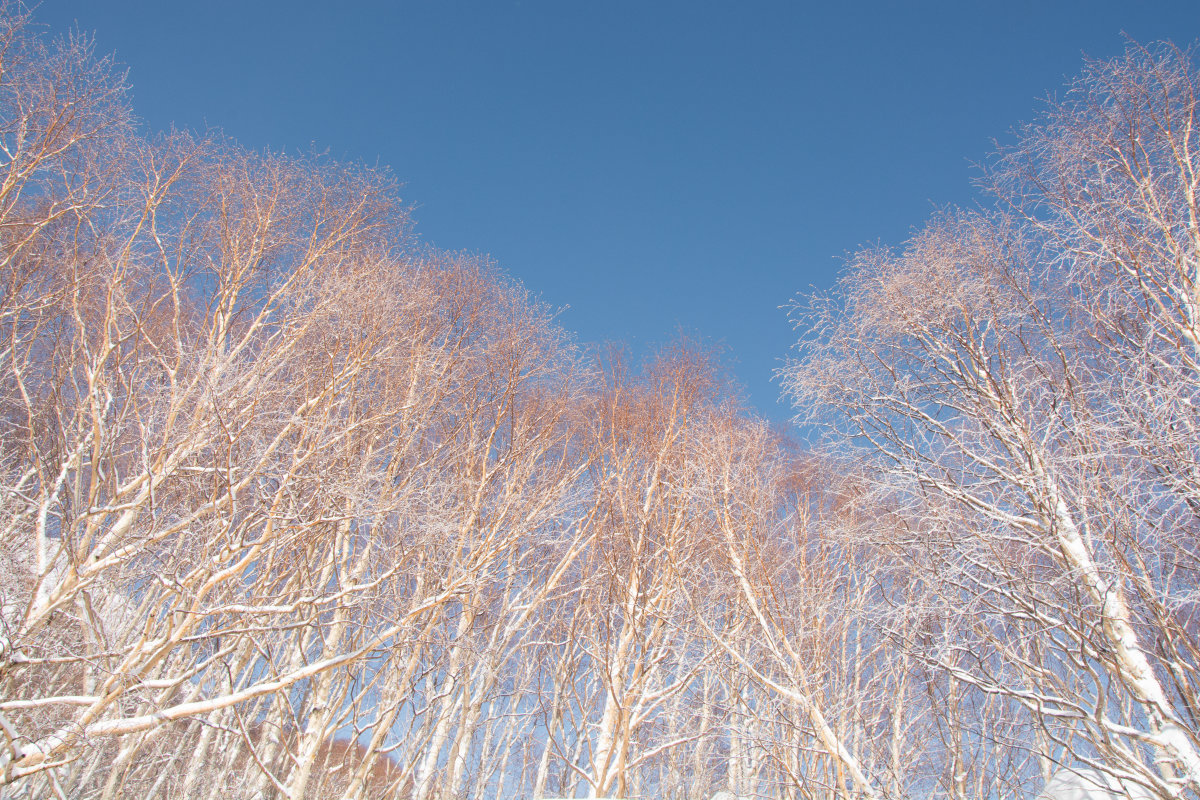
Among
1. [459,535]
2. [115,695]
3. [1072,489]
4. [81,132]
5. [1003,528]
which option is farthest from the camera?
[459,535]

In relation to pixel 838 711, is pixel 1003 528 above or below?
above

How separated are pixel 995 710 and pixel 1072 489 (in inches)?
275

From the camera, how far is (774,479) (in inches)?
273

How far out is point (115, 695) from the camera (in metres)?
3.29

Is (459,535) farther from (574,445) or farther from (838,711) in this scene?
(838,711)

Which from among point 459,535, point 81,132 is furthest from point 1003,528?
point 81,132

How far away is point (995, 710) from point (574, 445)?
7.16 meters

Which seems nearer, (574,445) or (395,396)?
(395,396)

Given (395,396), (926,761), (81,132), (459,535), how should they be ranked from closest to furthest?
(81,132) < (459,535) < (395,396) < (926,761)

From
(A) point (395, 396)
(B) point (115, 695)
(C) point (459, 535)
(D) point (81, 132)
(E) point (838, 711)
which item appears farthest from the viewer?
(A) point (395, 396)

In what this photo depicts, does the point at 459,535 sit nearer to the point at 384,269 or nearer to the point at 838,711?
the point at 384,269

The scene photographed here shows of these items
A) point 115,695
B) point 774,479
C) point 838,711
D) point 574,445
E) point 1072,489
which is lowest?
point 115,695

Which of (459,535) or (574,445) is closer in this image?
(459,535)

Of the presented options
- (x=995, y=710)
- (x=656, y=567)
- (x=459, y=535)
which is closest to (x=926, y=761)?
(x=995, y=710)
